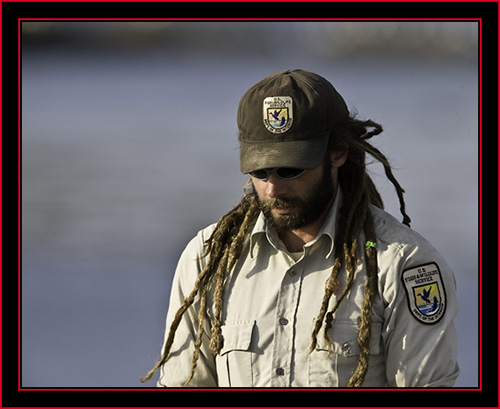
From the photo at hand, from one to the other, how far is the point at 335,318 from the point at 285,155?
65 cm

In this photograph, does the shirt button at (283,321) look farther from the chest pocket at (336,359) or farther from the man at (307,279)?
the chest pocket at (336,359)

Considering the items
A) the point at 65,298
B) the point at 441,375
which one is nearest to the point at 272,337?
the point at 441,375

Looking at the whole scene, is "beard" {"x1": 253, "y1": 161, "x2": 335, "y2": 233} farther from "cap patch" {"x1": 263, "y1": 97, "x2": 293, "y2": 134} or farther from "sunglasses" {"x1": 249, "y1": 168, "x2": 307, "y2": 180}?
"cap patch" {"x1": 263, "y1": 97, "x2": 293, "y2": 134}

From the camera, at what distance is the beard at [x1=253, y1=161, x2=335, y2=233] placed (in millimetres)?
3926

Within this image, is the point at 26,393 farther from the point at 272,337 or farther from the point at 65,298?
the point at 65,298

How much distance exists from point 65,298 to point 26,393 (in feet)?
12.4

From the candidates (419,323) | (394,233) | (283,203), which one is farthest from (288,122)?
(419,323)

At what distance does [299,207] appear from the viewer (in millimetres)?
3930

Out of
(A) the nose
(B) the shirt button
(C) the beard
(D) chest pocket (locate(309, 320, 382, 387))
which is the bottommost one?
(D) chest pocket (locate(309, 320, 382, 387))

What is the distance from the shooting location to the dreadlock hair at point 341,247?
12.4 feet

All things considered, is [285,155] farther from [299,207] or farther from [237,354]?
[237,354]

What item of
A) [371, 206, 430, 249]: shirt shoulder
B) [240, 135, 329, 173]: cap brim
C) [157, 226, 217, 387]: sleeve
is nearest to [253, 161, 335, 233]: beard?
[240, 135, 329, 173]: cap brim

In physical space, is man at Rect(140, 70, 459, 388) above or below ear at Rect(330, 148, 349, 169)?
below

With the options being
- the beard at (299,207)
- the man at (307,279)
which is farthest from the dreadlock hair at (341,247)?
the beard at (299,207)
